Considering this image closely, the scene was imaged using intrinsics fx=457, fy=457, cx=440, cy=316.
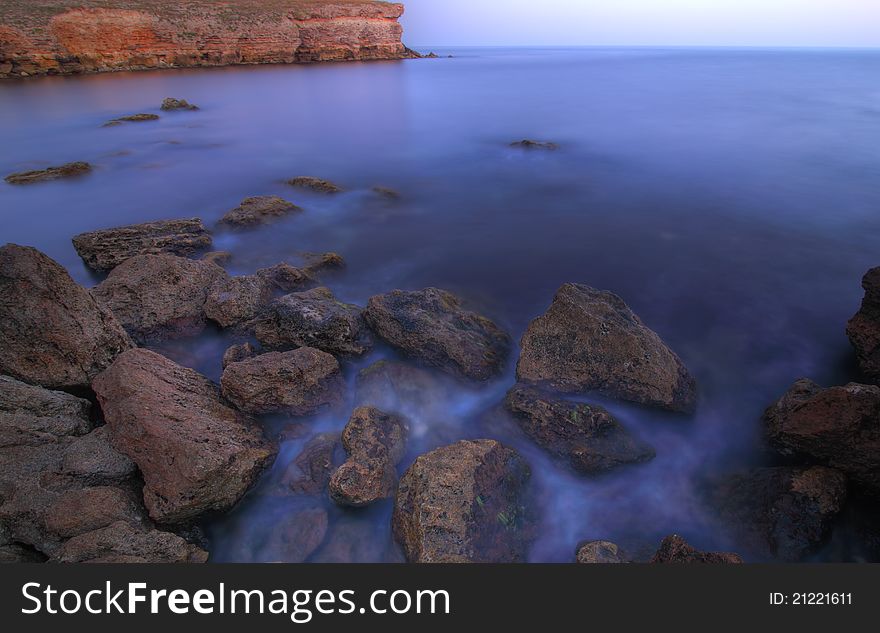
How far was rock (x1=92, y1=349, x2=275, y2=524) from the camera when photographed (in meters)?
3.55

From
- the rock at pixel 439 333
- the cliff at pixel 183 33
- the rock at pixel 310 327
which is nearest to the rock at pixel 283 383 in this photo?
the rock at pixel 310 327

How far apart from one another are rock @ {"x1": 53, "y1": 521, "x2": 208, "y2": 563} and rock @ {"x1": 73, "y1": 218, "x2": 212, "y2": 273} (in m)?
5.30

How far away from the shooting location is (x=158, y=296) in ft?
18.9

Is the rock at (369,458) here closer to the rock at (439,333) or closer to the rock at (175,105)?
the rock at (439,333)

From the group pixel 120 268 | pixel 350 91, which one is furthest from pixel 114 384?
pixel 350 91

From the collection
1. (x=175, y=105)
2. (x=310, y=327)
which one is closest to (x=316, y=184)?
(x=310, y=327)

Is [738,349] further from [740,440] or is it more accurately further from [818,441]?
[818,441]

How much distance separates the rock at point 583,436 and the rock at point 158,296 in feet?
14.5

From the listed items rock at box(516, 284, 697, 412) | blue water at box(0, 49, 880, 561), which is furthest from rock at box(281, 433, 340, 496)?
rock at box(516, 284, 697, 412)

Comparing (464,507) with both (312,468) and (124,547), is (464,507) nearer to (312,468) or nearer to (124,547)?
(312,468)

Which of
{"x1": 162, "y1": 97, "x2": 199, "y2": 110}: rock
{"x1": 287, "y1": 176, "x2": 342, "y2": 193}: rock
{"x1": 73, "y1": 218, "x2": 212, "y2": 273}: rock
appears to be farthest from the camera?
{"x1": 162, "y1": 97, "x2": 199, "y2": 110}: rock

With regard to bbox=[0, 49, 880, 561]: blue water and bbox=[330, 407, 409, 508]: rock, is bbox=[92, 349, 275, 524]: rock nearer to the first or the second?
bbox=[0, 49, 880, 561]: blue water

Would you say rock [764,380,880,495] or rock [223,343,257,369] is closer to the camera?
rock [764,380,880,495]

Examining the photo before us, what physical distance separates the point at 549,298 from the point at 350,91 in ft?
95.6
